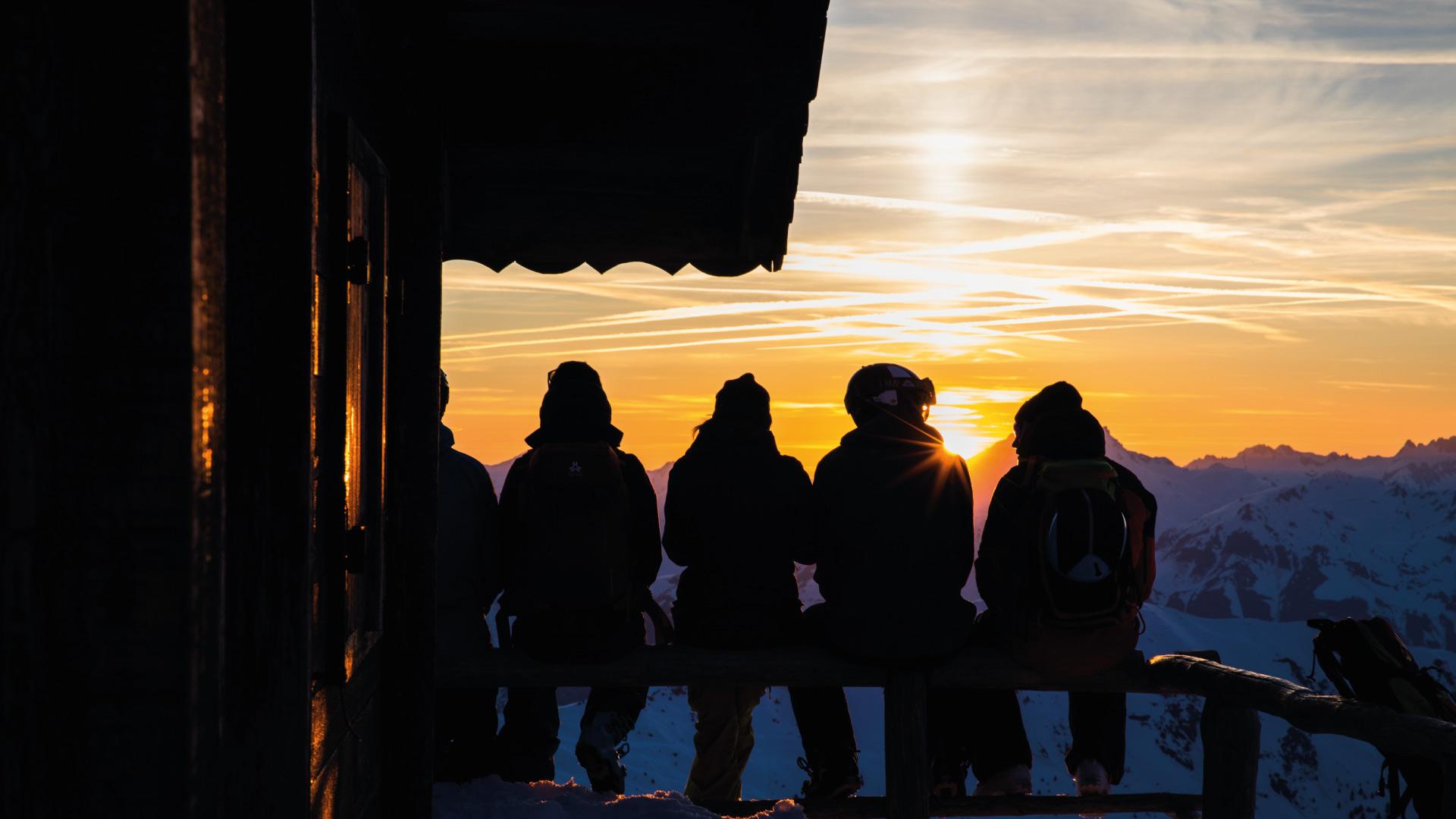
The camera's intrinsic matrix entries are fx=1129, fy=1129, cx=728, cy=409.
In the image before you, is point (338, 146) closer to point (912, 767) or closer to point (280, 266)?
point (280, 266)

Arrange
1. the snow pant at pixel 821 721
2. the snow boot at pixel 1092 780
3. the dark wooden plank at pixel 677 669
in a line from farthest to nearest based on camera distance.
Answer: the snow pant at pixel 821 721, the snow boot at pixel 1092 780, the dark wooden plank at pixel 677 669

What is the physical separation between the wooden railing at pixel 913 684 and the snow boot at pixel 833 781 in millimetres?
111

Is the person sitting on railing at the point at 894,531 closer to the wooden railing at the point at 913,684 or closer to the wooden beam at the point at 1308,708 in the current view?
the wooden railing at the point at 913,684

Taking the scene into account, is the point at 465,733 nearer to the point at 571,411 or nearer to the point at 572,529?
the point at 572,529

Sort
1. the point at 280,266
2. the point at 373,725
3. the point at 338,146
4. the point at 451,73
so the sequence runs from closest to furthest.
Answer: the point at 280,266 < the point at 338,146 < the point at 373,725 < the point at 451,73

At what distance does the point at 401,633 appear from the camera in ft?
13.6

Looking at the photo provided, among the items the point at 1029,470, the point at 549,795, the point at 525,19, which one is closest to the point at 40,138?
the point at 525,19

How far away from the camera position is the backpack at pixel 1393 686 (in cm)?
422

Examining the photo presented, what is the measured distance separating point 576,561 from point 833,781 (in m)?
1.72

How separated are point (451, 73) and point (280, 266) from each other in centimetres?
266

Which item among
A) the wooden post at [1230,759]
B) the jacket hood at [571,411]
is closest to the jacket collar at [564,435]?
the jacket hood at [571,411]

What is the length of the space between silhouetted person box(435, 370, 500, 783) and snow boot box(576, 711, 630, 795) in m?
0.44

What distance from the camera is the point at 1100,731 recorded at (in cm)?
550

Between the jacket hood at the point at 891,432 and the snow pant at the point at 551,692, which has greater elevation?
the jacket hood at the point at 891,432
